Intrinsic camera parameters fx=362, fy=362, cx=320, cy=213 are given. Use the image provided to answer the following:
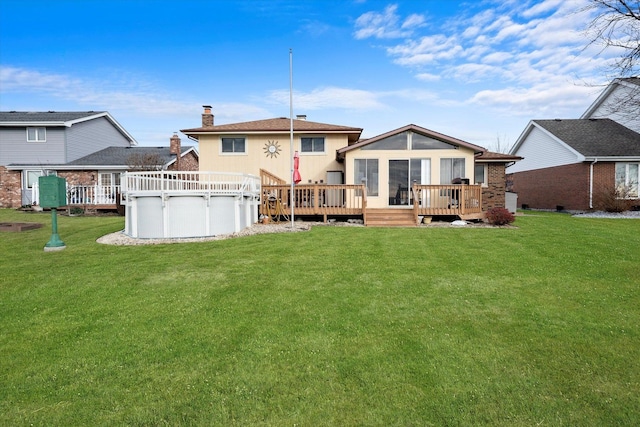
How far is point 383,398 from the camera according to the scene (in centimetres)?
309

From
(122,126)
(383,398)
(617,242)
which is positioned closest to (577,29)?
(617,242)

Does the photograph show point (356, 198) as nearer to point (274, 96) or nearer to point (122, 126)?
point (274, 96)

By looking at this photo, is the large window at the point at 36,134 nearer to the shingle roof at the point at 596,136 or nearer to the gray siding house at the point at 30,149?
the gray siding house at the point at 30,149

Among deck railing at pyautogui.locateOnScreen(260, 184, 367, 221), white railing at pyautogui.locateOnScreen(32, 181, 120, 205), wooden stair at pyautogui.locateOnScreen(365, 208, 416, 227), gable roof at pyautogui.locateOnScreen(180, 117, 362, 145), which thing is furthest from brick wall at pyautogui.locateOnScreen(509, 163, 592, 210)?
white railing at pyautogui.locateOnScreen(32, 181, 120, 205)

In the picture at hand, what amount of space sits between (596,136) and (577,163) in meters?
3.27

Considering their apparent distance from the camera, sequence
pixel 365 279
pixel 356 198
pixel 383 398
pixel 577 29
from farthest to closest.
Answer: pixel 356 198, pixel 577 29, pixel 365 279, pixel 383 398

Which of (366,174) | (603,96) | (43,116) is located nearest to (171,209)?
(366,174)

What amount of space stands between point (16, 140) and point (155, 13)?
50.5 feet

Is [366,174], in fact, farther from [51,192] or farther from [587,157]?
[587,157]

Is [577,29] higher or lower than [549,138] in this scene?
higher

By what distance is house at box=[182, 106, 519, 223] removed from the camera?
48.7 ft

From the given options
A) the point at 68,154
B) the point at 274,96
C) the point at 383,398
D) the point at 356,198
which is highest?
the point at 274,96

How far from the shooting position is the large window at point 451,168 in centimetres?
1638

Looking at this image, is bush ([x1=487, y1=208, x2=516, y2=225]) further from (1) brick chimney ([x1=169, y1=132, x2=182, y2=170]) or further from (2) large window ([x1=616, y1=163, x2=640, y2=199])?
(1) brick chimney ([x1=169, y1=132, x2=182, y2=170])
